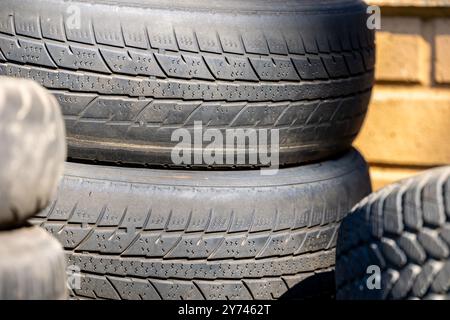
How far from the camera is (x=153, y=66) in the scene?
1.28m

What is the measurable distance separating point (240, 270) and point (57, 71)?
1.36 ft

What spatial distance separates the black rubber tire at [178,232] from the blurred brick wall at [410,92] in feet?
2.80

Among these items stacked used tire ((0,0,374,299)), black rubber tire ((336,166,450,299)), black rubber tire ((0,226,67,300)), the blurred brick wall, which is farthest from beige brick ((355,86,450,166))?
black rubber tire ((0,226,67,300))

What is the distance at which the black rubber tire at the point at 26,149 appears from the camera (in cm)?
79

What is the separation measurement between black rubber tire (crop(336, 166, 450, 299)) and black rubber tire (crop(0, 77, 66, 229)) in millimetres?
398

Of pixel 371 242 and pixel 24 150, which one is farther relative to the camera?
pixel 371 242

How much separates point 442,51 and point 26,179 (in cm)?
151

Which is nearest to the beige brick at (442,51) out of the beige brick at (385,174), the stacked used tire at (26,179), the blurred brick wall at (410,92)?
the blurred brick wall at (410,92)

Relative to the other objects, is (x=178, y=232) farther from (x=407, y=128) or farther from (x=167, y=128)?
(x=407, y=128)

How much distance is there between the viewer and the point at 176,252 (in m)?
1.29

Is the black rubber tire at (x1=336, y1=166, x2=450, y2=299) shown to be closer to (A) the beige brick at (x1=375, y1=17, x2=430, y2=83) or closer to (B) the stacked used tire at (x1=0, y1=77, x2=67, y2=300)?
(B) the stacked used tire at (x1=0, y1=77, x2=67, y2=300)
